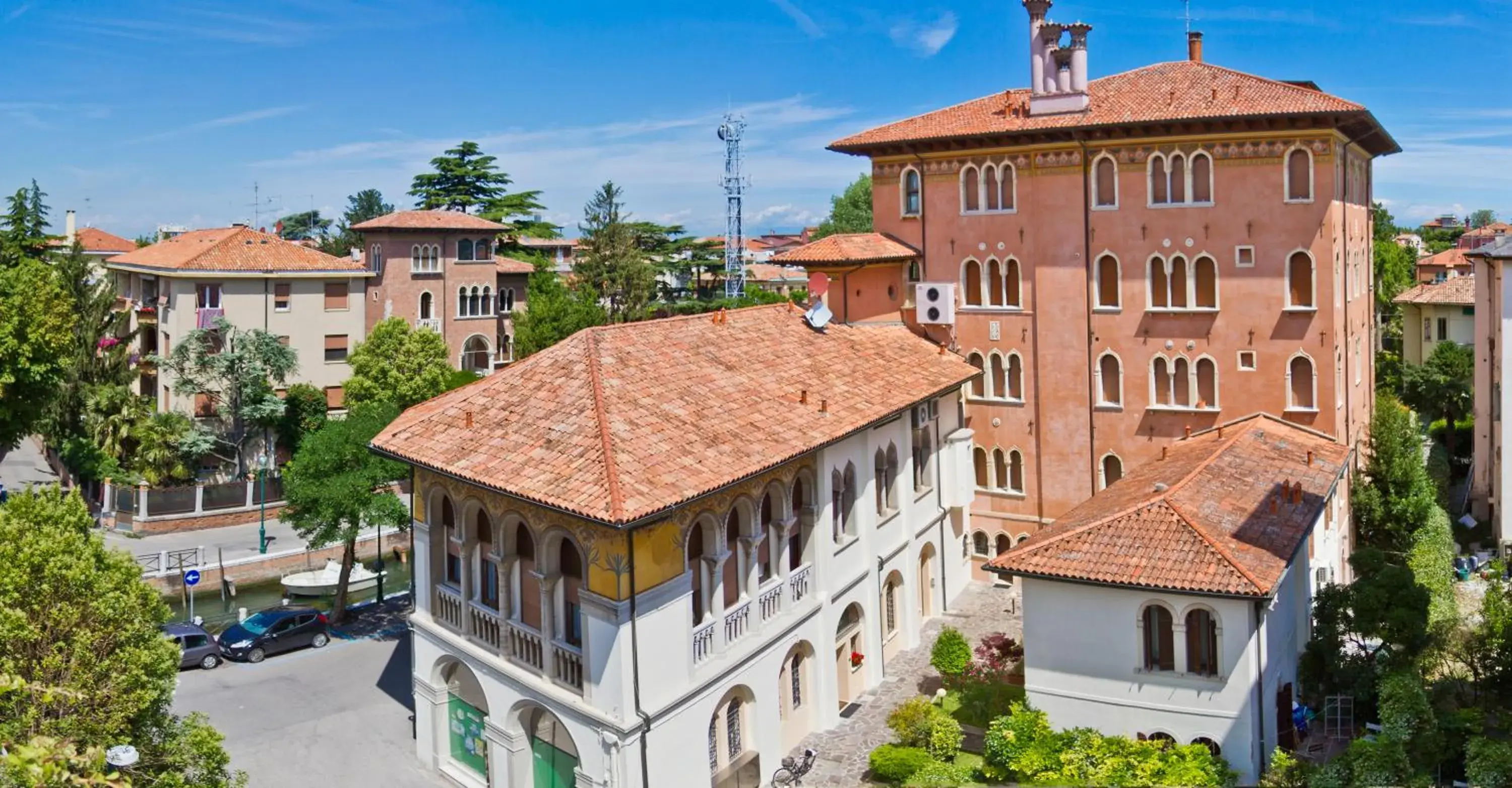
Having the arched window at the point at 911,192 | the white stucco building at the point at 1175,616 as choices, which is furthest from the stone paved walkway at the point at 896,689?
the arched window at the point at 911,192

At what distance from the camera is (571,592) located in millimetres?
18484

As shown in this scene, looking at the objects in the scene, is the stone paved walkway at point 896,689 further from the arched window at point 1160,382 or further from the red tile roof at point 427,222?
the red tile roof at point 427,222

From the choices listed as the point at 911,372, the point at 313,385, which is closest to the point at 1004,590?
the point at 911,372

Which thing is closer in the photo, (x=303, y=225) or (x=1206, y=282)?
(x=1206, y=282)

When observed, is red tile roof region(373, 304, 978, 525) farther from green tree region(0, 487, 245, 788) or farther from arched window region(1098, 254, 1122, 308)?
arched window region(1098, 254, 1122, 308)

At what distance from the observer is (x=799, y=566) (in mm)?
22016

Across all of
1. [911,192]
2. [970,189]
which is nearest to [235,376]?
[911,192]

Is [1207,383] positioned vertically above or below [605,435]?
above

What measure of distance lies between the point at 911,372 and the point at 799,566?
283 inches

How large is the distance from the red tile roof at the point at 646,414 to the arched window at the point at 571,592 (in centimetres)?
147

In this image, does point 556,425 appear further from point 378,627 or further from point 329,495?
point 378,627

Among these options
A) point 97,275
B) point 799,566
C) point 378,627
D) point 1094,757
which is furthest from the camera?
point 97,275

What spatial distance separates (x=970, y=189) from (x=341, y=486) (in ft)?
59.0

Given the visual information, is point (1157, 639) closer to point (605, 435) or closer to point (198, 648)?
point (605, 435)
